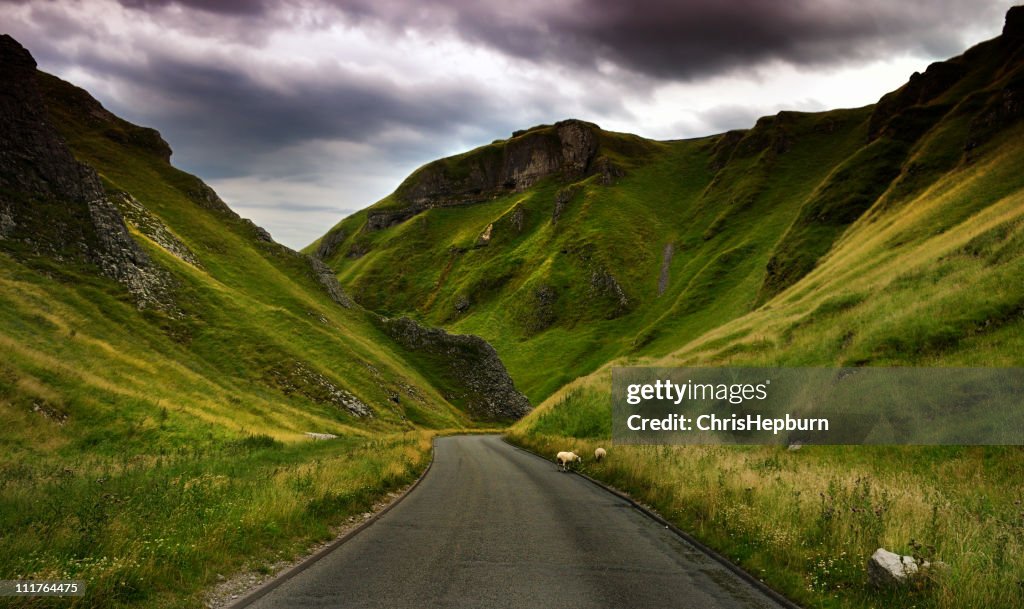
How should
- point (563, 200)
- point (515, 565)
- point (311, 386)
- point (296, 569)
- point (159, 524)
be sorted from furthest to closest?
1. point (563, 200)
2. point (311, 386)
3. point (515, 565)
4. point (159, 524)
5. point (296, 569)

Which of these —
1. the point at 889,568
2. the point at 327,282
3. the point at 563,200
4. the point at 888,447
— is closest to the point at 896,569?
the point at 889,568

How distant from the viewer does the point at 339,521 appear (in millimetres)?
13797

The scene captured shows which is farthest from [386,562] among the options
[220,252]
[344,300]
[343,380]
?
[344,300]

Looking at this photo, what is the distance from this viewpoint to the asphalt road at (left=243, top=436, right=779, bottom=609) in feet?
27.9

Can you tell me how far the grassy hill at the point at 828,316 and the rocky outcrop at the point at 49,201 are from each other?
40072 millimetres

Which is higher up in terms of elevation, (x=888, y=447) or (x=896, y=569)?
(x=888, y=447)

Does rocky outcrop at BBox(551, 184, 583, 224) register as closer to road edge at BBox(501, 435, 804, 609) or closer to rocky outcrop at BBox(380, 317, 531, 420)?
rocky outcrop at BBox(380, 317, 531, 420)

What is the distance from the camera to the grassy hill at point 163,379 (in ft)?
31.8

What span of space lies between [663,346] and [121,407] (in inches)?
3498

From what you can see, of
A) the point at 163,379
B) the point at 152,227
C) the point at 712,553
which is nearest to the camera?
the point at 712,553

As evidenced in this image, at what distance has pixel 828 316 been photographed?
38688 mm

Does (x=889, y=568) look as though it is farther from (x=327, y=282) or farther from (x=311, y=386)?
(x=327, y=282)

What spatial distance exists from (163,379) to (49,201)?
23.7m

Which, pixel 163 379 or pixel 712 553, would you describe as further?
pixel 163 379
